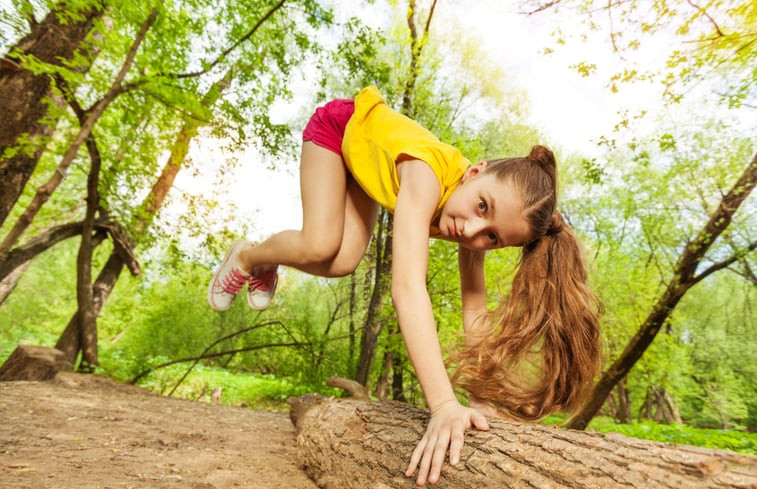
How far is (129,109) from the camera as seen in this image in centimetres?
492

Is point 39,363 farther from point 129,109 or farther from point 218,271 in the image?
point 129,109

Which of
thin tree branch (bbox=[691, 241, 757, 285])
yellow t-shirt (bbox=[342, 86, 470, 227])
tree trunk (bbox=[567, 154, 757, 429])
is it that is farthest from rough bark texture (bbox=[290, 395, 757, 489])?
thin tree branch (bbox=[691, 241, 757, 285])

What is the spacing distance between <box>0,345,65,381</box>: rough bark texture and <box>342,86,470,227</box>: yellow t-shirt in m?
4.15

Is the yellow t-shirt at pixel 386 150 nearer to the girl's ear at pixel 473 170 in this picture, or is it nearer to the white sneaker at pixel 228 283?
the girl's ear at pixel 473 170

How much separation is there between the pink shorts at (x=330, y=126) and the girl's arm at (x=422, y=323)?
31.5 inches

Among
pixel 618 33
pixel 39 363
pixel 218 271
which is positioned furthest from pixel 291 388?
pixel 618 33

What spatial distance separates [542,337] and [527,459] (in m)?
0.86

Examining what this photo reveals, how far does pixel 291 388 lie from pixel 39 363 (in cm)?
415

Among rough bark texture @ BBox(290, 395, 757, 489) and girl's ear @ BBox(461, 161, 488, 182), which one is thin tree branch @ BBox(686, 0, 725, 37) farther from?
rough bark texture @ BBox(290, 395, 757, 489)

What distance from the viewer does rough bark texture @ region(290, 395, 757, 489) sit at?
40.0 inches

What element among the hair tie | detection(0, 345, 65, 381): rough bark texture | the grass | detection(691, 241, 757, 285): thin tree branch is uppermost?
detection(691, 241, 757, 285): thin tree branch

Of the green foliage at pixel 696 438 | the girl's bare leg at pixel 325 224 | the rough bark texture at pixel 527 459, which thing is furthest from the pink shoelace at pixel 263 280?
the green foliage at pixel 696 438

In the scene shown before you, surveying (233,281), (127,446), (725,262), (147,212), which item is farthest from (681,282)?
(147,212)

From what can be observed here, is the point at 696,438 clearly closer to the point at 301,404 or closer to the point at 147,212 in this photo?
the point at 301,404
